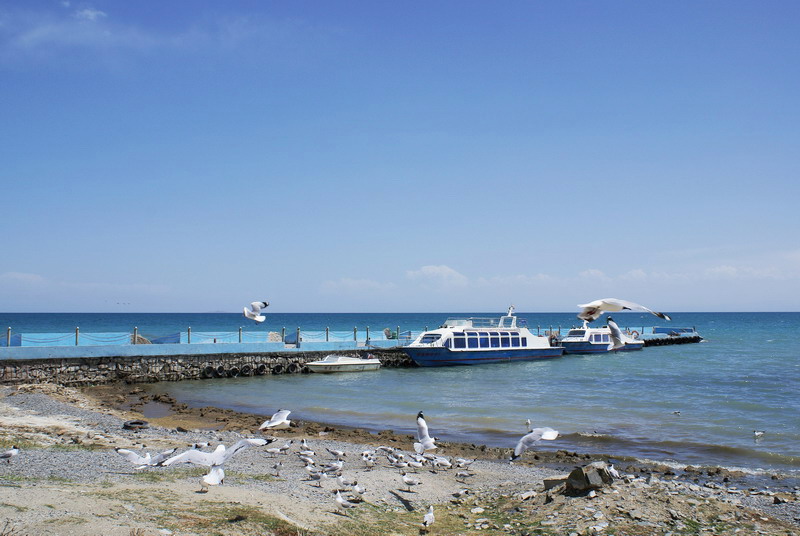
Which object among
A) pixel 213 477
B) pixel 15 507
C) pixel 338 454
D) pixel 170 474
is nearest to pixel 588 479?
pixel 213 477

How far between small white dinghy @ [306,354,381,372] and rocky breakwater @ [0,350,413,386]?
3.10 feet

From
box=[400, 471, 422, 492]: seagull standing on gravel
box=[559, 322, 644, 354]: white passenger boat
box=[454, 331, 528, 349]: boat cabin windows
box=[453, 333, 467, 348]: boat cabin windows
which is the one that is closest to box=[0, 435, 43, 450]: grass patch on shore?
box=[400, 471, 422, 492]: seagull standing on gravel

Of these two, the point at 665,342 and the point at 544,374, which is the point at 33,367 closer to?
the point at 544,374

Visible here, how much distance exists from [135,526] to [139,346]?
32.4 m

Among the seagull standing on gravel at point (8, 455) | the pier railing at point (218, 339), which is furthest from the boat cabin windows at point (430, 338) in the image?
the seagull standing on gravel at point (8, 455)

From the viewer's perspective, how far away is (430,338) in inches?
2074

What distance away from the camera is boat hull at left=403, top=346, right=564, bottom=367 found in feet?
165

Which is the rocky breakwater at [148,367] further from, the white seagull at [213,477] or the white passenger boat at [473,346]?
the white seagull at [213,477]

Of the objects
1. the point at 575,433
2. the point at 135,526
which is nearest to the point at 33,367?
the point at 575,433

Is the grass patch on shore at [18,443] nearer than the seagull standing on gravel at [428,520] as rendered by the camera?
No

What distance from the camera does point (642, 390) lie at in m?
34.3

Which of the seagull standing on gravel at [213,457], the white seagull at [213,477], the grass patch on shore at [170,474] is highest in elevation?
the seagull standing on gravel at [213,457]

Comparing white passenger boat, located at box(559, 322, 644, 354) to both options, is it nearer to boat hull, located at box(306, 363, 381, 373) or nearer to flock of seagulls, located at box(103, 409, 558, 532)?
A: boat hull, located at box(306, 363, 381, 373)

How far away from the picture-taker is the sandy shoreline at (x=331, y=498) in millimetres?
8484
